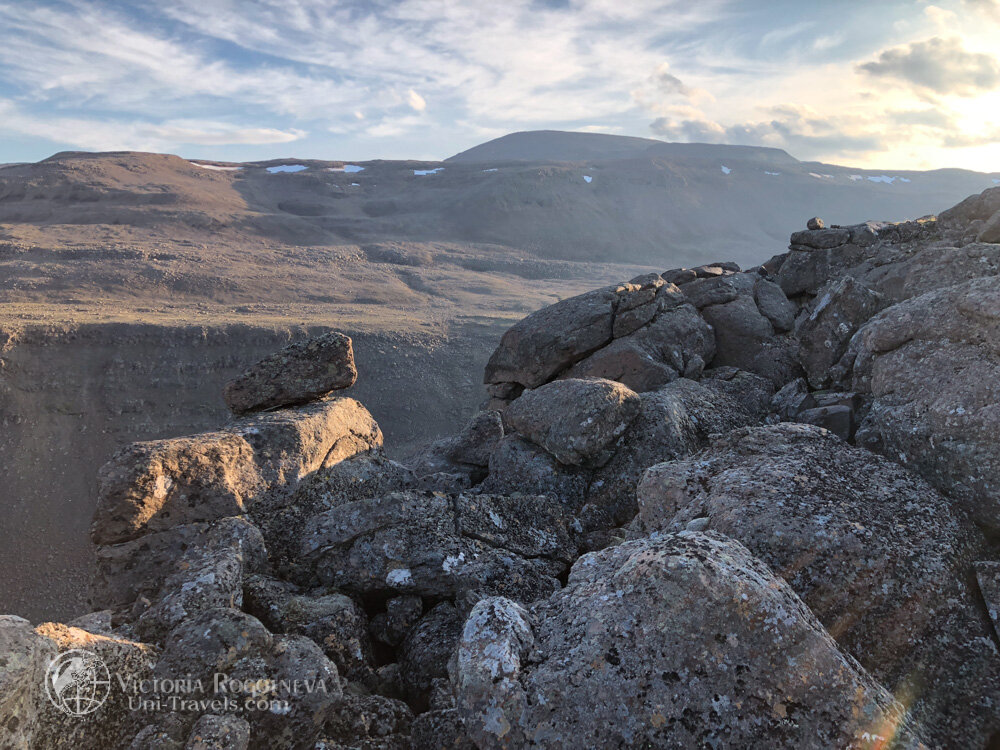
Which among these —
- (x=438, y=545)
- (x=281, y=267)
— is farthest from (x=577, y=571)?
(x=281, y=267)

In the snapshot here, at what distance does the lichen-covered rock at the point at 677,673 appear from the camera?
11.8 feet

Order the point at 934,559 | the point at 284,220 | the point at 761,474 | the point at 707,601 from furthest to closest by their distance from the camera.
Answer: the point at 284,220
the point at 761,474
the point at 934,559
the point at 707,601

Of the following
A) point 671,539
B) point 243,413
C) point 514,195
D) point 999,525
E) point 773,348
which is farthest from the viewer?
point 514,195

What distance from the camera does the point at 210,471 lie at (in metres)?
7.11

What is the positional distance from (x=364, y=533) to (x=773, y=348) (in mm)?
10044

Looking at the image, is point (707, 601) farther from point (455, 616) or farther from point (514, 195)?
point (514, 195)

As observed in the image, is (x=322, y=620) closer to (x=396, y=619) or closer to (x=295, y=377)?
(x=396, y=619)

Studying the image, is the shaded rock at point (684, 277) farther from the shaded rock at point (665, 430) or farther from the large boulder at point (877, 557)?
the large boulder at point (877, 557)

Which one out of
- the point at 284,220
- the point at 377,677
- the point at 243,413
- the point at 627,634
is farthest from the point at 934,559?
the point at 284,220

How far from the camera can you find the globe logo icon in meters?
3.82

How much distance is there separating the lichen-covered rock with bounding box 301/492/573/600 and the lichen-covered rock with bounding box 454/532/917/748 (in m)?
2.08

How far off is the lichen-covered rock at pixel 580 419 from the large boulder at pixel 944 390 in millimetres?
3192

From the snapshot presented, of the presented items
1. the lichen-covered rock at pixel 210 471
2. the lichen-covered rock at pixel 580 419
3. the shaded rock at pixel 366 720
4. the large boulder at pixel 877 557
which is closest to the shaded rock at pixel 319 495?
the lichen-covered rock at pixel 210 471

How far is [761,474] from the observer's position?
19.8 ft
